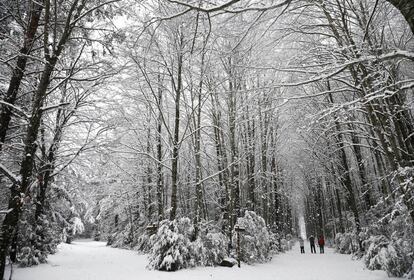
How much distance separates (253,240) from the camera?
1089 cm

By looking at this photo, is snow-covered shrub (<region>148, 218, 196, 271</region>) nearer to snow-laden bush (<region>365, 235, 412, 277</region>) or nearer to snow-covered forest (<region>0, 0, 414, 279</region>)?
snow-covered forest (<region>0, 0, 414, 279</region>)

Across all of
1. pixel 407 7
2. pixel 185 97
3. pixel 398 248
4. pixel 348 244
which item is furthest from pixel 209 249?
pixel 348 244

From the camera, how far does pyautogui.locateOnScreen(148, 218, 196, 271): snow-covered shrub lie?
27.9 ft

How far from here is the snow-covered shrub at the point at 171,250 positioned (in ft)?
27.9

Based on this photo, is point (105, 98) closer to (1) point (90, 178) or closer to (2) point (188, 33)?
(2) point (188, 33)

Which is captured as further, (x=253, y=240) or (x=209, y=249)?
(x=253, y=240)

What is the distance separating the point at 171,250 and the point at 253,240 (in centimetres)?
386

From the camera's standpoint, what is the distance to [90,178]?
45.8ft

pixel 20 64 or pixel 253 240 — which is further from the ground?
pixel 20 64

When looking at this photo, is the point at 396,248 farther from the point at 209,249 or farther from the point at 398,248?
the point at 209,249

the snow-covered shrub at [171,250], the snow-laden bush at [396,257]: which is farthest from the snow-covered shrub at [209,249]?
the snow-laden bush at [396,257]

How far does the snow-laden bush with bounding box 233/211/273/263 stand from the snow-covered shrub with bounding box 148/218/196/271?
8.85 feet

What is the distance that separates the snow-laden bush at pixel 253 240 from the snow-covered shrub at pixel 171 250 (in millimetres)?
2699

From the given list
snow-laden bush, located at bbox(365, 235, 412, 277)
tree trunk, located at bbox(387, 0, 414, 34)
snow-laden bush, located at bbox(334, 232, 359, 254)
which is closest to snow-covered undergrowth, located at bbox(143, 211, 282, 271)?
snow-laden bush, located at bbox(365, 235, 412, 277)
